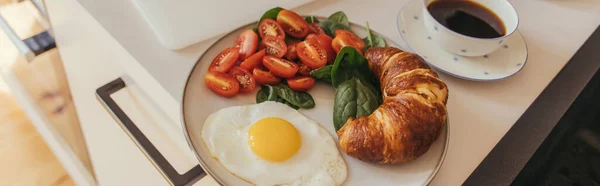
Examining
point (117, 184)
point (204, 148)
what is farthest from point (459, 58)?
point (117, 184)

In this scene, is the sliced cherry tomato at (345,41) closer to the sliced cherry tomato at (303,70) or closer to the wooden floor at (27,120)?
the sliced cherry tomato at (303,70)

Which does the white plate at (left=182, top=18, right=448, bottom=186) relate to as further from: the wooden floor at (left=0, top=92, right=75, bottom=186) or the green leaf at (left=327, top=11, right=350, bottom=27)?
the wooden floor at (left=0, top=92, right=75, bottom=186)

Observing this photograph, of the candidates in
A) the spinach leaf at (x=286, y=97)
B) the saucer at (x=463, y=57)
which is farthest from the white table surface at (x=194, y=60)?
the spinach leaf at (x=286, y=97)

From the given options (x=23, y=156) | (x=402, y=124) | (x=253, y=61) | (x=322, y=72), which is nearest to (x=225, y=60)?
(x=253, y=61)

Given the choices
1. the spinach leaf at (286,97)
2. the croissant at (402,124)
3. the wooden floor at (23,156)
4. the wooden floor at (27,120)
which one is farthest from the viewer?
the wooden floor at (23,156)

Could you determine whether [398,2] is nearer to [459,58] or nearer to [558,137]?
[459,58]

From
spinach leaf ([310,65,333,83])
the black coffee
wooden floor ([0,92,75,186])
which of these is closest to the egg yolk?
spinach leaf ([310,65,333,83])
